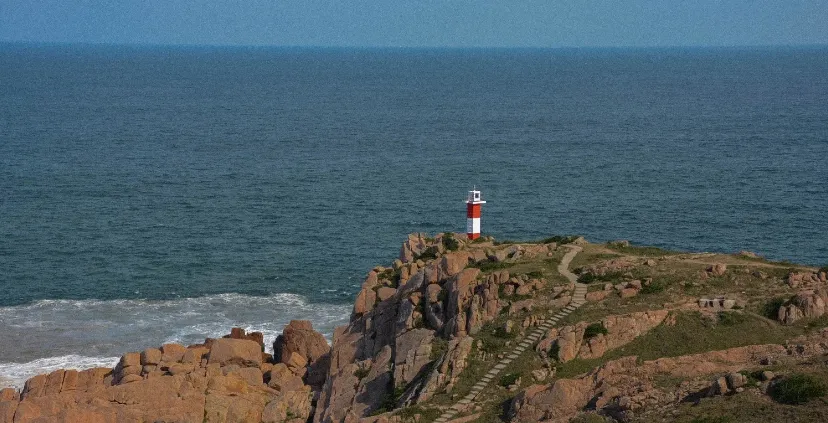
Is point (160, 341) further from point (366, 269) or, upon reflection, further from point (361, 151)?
point (361, 151)

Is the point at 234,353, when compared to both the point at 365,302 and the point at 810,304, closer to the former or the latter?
the point at 365,302

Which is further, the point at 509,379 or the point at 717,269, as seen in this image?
the point at 717,269

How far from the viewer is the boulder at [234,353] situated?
2221 inches

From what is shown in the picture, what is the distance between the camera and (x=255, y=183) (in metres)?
118

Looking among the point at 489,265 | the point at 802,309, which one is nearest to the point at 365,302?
the point at 489,265

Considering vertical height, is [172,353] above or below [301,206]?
above

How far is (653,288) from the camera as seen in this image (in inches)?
1843

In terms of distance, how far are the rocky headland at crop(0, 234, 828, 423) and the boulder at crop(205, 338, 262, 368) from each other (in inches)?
3.0

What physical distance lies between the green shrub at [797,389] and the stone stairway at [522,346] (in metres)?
11.2

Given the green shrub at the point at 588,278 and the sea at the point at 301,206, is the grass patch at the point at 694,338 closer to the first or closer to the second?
the green shrub at the point at 588,278

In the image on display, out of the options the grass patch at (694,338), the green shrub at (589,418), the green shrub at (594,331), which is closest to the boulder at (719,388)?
the green shrub at (589,418)

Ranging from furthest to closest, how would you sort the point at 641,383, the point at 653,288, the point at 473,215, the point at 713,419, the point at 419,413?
the point at 473,215
the point at 653,288
the point at 419,413
the point at 641,383
the point at 713,419

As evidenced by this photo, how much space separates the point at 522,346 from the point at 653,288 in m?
6.41

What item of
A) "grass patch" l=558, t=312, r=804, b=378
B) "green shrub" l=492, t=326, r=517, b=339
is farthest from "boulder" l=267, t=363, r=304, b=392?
"grass patch" l=558, t=312, r=804, b=378
